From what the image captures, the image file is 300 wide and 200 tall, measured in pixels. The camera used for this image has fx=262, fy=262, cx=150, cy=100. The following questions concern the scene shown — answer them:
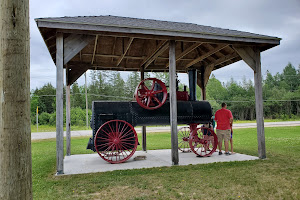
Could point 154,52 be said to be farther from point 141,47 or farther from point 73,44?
point 73,44

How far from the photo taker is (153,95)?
24.7 feet

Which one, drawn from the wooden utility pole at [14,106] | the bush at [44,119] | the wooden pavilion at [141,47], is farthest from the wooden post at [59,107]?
the bush at [44,119]

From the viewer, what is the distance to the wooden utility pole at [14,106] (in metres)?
2.03

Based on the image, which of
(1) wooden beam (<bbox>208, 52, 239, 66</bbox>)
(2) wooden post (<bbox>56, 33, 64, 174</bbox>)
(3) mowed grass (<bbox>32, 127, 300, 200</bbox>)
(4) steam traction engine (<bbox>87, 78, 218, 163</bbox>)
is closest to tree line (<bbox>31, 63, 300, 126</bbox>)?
(1) wooden beam (<bbox>208, 52, 239, 66</bbox>)

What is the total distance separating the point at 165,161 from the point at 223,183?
2611 mm

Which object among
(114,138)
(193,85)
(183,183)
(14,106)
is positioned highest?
(193,85)

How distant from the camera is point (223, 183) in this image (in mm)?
4859

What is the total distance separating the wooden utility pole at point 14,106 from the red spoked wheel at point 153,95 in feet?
16.9

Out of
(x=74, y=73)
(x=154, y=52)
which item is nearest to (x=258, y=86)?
(x=154, y=52)

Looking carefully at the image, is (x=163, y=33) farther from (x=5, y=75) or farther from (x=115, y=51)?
(x=5, y=75)

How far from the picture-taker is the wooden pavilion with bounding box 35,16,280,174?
5.96m

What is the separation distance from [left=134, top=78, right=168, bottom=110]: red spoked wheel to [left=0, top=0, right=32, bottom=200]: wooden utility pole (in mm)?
5144

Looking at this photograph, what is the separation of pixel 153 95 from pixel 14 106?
560 cm

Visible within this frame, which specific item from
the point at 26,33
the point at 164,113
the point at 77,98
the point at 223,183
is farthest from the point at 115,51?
the point at 77,98
